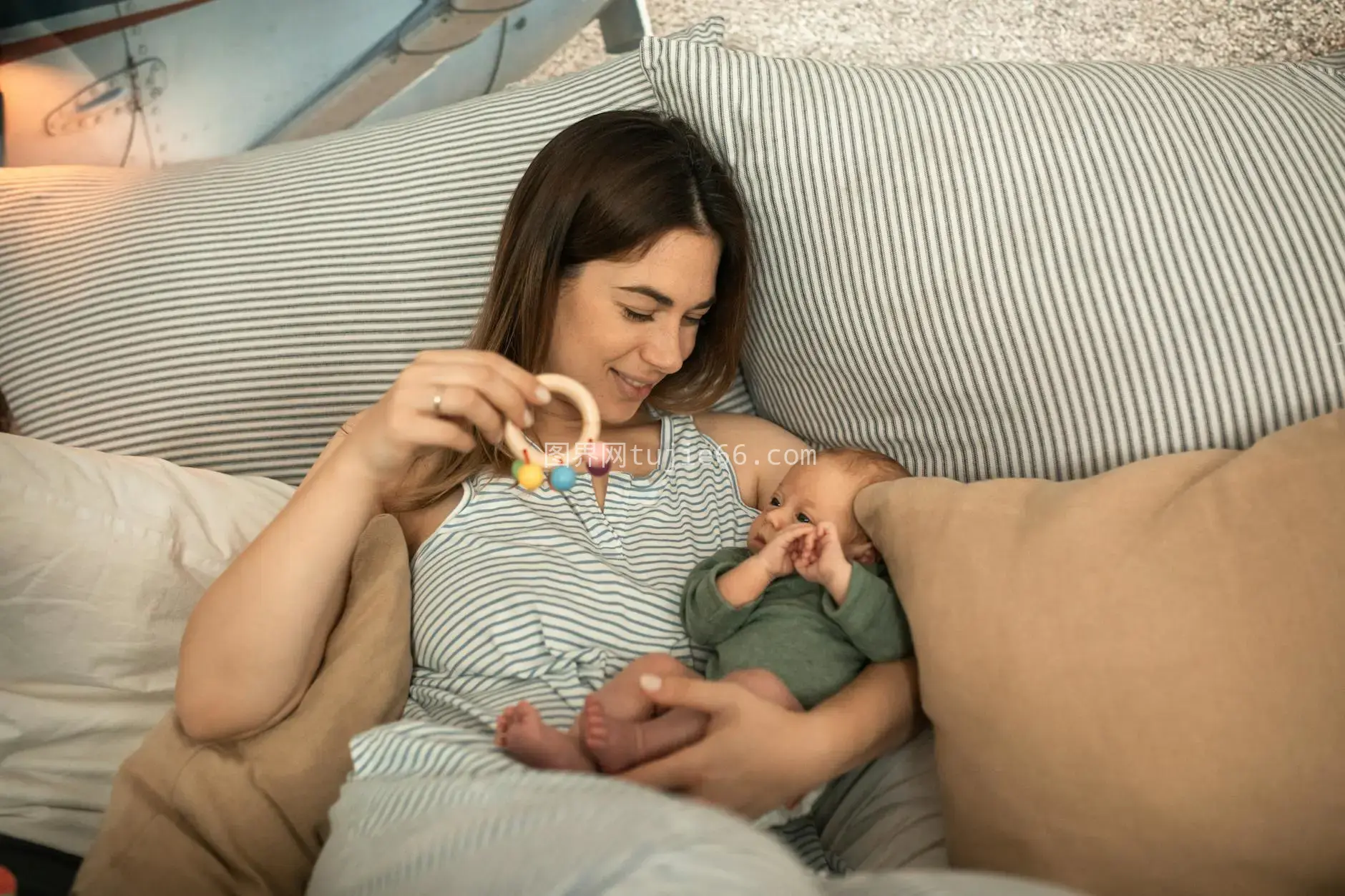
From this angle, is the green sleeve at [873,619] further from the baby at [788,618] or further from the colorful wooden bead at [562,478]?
the colorful wooden bead at [562,478]

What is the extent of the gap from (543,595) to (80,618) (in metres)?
0.53

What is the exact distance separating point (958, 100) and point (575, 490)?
71 cm

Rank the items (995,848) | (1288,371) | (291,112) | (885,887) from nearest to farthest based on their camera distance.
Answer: (885,887), (995,848), (1288,371), (291,112)

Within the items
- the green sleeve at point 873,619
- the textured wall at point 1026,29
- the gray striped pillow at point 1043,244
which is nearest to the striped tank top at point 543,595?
the green sleeve at point 873,619

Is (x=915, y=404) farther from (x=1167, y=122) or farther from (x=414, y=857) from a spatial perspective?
(x=414, y=857)

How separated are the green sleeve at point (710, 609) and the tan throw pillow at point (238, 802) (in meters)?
0.38

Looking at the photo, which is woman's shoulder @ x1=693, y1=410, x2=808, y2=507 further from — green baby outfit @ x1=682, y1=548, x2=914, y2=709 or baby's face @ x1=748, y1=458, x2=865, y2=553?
green baby outfit @ x1=682, y1=548, x2=914, y2=709

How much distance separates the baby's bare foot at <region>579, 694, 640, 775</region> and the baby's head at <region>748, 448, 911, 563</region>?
1.26 ft

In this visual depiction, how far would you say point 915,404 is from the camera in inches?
47.8

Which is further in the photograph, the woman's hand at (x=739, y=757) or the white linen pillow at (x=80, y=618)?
the white linen pillow at (x=80, y=618)

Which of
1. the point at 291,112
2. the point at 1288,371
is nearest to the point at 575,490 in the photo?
the point at 1288,371

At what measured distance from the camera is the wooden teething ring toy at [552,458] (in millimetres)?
981

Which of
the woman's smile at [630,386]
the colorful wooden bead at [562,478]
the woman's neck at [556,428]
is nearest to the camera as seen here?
the colorful wooden bead at [562,478]

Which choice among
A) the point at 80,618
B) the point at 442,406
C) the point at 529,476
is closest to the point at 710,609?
the point at 529,476
